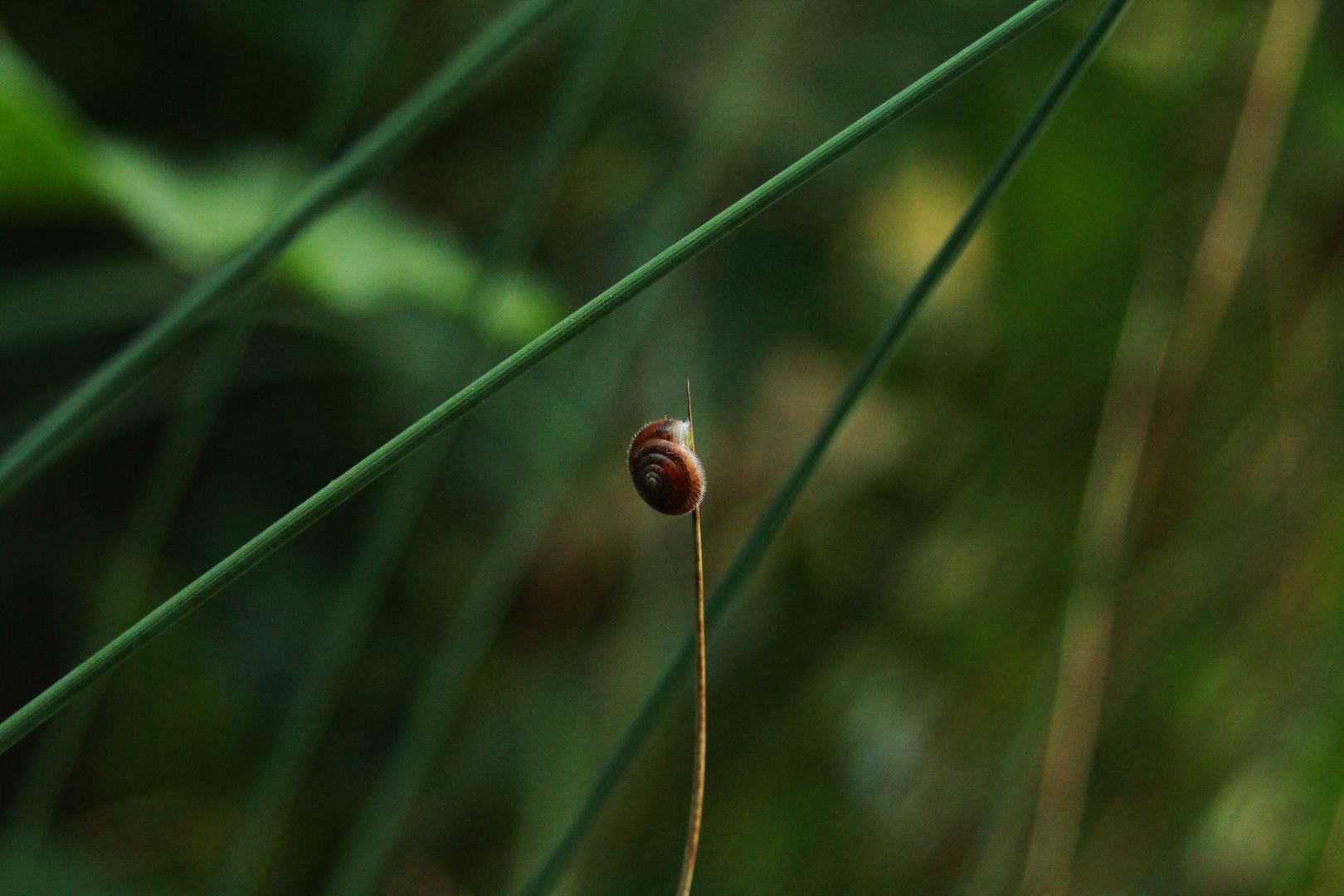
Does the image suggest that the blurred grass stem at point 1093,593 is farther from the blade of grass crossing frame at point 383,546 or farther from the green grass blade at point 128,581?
the green grass blade at point 128,581

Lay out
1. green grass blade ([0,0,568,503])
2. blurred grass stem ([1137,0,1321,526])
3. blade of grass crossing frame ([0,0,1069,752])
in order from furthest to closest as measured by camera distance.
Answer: blurred grass stem ([1137,0,1321,526]), green grass blade ([0,0,568,503]), blade of grass crossing frame ([0,0,1069,752])

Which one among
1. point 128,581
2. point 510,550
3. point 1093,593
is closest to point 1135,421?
point 1093,593

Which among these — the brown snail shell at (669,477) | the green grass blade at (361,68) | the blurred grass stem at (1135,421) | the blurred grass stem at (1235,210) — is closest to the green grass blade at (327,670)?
the green grass blade at (361,68)

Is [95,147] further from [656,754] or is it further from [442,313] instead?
[656,754]

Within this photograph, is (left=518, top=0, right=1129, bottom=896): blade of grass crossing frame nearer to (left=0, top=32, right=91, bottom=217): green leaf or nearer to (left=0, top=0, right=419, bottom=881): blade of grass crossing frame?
(left=0, top=0, right=419, bottom=881): blade of grass crossing frame

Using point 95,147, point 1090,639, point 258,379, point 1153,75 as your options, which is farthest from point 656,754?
point 1153,75

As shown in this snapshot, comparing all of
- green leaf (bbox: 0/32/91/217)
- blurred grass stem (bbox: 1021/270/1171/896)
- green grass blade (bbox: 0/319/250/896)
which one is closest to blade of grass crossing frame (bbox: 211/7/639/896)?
green grass blade (bbox: 0/319/250/896)

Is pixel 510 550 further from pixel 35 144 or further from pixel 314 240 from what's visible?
pixel 35 144
